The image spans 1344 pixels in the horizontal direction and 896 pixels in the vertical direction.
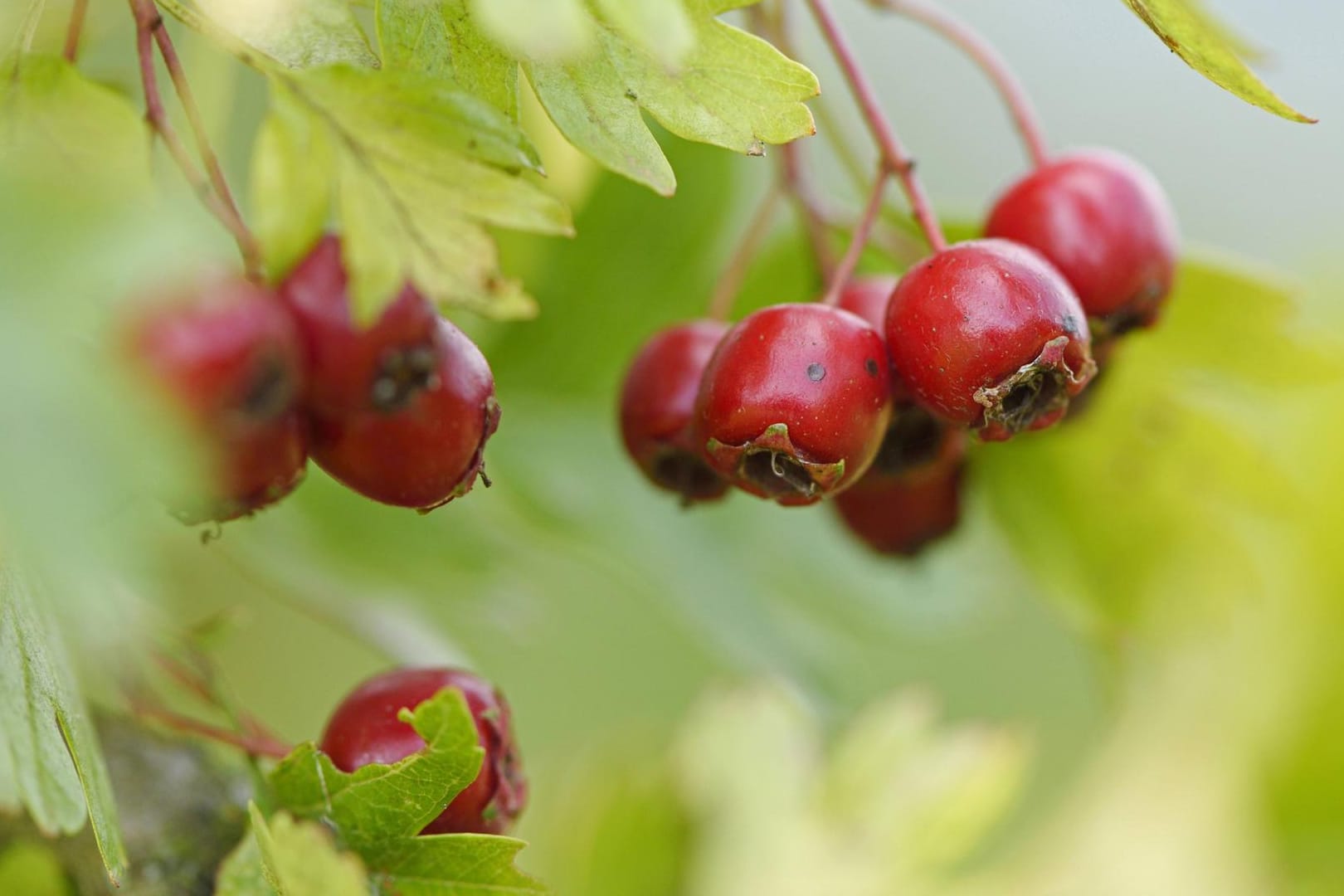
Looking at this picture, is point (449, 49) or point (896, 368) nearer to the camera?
point (449, 49)

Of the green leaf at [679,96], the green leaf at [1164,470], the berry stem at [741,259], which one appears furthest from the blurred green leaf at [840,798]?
the green leaf at [679,96]

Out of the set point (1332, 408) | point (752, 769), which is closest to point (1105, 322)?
point (752, 769)

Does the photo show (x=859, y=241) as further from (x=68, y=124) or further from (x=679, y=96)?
(x=68, y=124)

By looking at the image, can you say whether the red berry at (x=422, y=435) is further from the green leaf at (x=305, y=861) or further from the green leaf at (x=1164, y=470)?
the green leaf at (x=1164, y=470)

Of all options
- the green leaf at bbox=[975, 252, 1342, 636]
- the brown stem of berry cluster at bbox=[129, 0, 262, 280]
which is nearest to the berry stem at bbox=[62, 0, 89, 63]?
the brown stem of berry cluster at bbox=[129, 0, 262, 280]

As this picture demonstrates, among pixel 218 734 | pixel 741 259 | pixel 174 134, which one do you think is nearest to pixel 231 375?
pixel 174 134

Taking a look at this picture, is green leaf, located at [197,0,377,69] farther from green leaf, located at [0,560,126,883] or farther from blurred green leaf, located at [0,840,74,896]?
blurred green leaf, located at [0,840,74,896]
